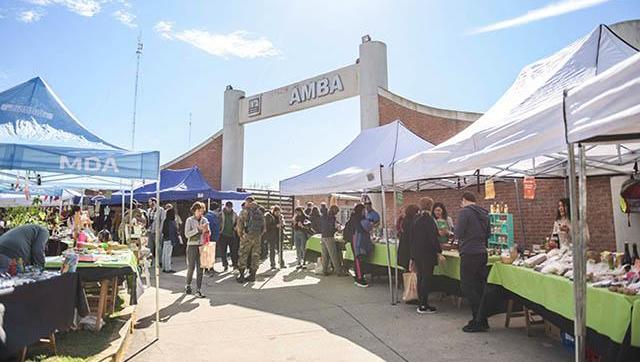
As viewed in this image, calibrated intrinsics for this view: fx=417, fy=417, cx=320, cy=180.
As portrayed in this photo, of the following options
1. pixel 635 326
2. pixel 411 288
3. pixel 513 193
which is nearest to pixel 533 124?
pixel 635 326

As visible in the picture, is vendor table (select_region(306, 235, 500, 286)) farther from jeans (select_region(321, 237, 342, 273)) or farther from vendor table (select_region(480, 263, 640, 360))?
vendor table (select_region(480, 263, 640, 360))

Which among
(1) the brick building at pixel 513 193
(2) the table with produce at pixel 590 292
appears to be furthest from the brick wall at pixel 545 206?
(2) the table with produce at pixel 590 292

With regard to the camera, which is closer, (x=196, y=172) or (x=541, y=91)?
(x=541, y=91)

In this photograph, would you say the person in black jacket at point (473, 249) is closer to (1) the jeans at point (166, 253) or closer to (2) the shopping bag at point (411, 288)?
(2) the shopping bag at point (411, 288)

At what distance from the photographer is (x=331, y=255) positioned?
1002 cm

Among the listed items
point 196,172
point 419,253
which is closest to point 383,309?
point 419,253

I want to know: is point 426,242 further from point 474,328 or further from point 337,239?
point 337,239

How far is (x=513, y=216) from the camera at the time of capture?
9.79 meters

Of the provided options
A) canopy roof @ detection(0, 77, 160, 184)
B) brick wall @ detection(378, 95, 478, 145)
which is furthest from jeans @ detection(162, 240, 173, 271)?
brick wall @ detection(378, 95, 478, 145)

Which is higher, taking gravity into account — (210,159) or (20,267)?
(210,159)

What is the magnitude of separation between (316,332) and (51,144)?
392 centimetres

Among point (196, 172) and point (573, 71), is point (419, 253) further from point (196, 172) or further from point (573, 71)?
point (196, 172)

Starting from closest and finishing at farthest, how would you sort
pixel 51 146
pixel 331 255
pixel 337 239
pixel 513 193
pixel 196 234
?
pixel 51 146, pixel 196 234, pixel 513 193, pixel 331 255, pixel 337 239

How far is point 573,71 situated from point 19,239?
619 centimetres
